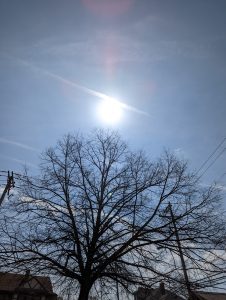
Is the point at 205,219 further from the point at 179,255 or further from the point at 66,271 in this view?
the point at 66,271

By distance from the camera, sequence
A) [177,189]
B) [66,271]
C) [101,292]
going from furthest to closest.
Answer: [177,189] → [101,292] → [66,271]

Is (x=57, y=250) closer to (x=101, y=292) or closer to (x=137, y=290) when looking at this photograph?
(x=101, y=292)

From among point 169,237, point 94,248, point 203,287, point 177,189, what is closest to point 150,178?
point 177,189

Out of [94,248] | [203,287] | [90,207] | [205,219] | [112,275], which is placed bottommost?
[203,287]

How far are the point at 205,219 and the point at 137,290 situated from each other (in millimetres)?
3734

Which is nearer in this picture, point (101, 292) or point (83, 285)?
point (83, 285)

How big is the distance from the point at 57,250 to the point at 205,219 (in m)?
5.62

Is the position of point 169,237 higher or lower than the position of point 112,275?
higher

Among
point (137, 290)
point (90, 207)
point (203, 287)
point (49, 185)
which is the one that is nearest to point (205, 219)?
point (203, 287)

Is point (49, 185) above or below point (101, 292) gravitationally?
above

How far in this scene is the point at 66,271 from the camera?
31.7 ft

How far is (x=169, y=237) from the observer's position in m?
9.75

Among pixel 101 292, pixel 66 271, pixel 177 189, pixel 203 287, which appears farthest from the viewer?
pixel 177 189

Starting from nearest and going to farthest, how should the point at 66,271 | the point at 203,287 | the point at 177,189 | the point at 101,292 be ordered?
the point at 203,287
the point at 66,271
the point at 101,292
the point at 177,189
